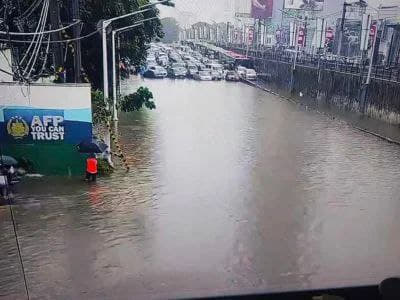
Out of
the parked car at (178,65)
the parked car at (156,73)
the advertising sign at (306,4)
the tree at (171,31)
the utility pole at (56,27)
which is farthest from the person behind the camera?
the tree at (171,31)

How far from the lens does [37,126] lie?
33.9ft

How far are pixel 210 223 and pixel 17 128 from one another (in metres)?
4.92

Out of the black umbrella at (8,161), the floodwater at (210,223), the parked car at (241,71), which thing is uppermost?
the black umbrella at (8,161)

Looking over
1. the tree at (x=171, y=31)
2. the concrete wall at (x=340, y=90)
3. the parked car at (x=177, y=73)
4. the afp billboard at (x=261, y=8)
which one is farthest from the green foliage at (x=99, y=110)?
the tree at (x=171, y=31)

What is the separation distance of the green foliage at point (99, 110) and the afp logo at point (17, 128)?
2.32 meters

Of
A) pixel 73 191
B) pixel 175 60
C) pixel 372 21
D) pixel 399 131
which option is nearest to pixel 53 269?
pixel 73 191

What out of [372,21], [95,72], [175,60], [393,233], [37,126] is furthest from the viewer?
[175,60]

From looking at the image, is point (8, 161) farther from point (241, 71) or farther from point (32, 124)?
point (241, 71)

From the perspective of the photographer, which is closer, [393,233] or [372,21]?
[393,233]

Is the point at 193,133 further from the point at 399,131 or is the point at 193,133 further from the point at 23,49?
the point at 399,131

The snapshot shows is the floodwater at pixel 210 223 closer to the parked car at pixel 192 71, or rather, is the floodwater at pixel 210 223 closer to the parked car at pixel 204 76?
the parked car at pixel 204 76

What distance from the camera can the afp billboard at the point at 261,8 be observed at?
4284 cm

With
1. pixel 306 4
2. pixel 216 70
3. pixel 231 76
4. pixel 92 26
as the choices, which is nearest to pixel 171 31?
pixel 216 70

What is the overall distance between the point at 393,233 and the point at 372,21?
1900 cm
